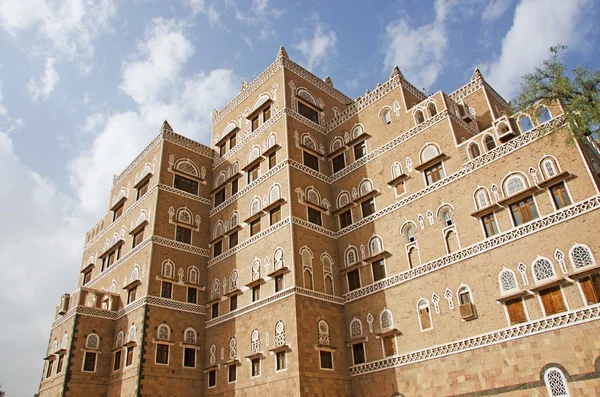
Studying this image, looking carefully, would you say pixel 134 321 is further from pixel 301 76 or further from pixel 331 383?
pixel 301 76

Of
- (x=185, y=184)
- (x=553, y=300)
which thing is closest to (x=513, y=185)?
(x=553, y=300)

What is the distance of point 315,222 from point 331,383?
23.7 ft

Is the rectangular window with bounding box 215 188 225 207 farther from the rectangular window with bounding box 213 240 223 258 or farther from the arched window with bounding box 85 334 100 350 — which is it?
the arched window with bounding box 85 334 100 350

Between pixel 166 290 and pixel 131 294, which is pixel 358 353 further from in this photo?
pixel 131 294

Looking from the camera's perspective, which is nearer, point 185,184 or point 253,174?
point 253,174

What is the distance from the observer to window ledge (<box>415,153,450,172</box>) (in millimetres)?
20312

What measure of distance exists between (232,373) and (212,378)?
5.03 ft

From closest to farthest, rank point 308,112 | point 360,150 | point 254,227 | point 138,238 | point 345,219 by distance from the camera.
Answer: point 345,219 < point 254,227 < point 360,150 < point 138,238 < point 308,112

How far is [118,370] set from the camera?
2342cm

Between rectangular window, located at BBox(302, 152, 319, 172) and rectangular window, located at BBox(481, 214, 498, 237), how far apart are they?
31.2 ft

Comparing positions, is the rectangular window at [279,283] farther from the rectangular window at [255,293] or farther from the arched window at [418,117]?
the arched window at [418,117]

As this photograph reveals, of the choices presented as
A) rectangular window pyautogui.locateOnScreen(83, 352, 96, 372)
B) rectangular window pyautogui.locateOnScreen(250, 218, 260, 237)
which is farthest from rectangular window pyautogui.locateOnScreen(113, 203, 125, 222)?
rectangular window pyautogui.locateOnScreen(250, 218, 260, 237)

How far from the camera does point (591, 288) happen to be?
14.8m

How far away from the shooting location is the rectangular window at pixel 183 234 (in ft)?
86.4
